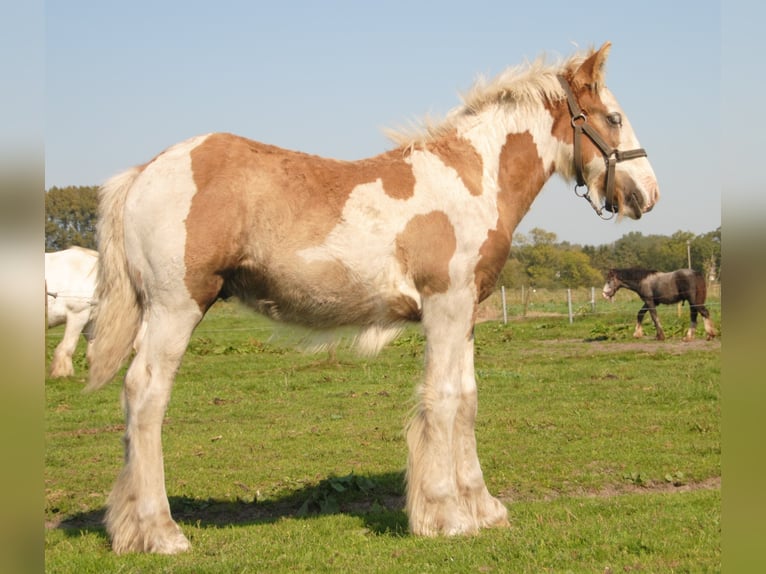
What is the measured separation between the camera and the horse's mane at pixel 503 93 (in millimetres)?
6035

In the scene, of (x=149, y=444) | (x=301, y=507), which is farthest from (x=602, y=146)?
(x=149, y=444)

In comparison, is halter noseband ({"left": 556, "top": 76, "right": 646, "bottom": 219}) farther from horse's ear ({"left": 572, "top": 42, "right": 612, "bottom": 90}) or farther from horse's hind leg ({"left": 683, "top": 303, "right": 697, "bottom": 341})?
horse's hind leg ({"left": 683, "top": 303, "right": 697, "bottom": 341})

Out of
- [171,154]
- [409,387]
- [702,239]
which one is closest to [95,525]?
[171,154]

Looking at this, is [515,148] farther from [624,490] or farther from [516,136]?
[624,490]

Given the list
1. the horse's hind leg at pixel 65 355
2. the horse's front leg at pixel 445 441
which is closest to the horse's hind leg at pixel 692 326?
the horse's hind leg at pixel 65 355

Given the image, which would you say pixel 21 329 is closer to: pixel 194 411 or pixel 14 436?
pixel 14 436

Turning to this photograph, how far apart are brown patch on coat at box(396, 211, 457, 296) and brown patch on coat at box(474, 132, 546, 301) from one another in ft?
1.06

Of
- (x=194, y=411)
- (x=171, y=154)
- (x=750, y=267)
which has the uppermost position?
(x=171, y=154)

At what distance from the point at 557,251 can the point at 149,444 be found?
68.4m

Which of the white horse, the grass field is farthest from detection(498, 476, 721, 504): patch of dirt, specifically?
the white horse

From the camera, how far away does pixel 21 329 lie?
4.78ft

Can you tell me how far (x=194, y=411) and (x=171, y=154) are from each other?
7.26m

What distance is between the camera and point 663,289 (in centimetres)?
2291

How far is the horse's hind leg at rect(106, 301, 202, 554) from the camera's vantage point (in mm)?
5047
